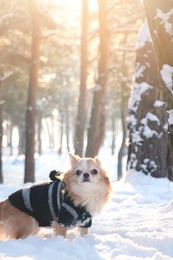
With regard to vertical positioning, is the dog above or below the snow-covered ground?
above

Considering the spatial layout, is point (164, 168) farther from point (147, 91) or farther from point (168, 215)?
point (168, 215)

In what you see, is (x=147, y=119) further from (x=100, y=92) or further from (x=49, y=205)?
(x=49, y=205)

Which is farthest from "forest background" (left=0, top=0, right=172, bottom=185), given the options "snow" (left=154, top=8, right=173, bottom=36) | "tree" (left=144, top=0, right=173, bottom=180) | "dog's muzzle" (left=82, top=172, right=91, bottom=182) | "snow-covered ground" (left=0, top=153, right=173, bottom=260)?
"snow" (left=154, top=8, right=173, bottom=36)

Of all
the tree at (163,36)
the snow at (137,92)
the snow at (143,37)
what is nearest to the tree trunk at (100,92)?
the snow at (143,37)

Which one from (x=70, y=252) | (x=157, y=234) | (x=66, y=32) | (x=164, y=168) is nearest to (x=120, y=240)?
(x=157, y=234)

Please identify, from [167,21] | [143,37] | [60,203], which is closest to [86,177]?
[60,203]

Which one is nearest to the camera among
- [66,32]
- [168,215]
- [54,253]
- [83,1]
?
[54,253]

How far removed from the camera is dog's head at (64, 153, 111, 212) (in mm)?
5562

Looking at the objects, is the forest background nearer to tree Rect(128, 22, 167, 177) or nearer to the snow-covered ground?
tree Rect(128, 22, 167, 177)

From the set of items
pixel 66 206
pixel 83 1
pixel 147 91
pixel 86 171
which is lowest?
pixel 66 206

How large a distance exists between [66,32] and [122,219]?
44.0 ft

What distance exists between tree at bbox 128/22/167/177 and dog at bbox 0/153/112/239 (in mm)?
5487

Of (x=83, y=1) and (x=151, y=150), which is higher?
(x=83, y=1)

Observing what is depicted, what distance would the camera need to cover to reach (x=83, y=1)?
15.6 m
